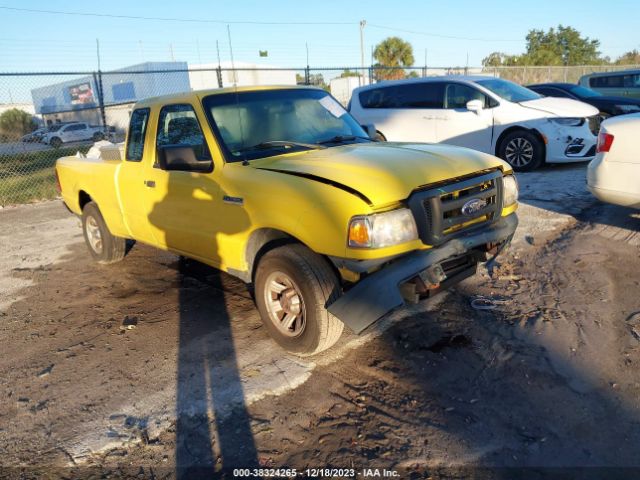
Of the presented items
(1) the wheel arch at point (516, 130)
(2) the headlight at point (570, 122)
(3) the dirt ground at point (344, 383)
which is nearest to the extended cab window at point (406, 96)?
(1) the wheel arch at point (516, 130)

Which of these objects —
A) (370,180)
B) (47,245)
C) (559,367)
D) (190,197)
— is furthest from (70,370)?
(47,245)

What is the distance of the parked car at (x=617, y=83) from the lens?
16750 mm

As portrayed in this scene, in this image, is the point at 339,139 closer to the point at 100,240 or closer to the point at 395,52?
the point at 100,240

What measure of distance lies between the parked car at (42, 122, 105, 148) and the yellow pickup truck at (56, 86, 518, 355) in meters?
23.3

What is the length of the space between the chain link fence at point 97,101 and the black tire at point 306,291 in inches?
67.5

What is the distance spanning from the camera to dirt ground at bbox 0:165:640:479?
8.61ft

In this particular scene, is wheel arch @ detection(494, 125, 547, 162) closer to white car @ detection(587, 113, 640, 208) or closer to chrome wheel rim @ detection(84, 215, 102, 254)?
white car @ detection(587, 113, 640, 208)

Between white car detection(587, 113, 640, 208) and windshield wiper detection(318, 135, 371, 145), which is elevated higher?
windshield wiper detection(318, 135, 371, 145)

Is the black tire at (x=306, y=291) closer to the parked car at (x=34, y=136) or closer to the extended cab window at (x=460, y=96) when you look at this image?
the extended cab window at (x=460, y=96)

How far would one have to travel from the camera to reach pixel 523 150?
927cm

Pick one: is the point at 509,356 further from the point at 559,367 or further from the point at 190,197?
the point at 190,197

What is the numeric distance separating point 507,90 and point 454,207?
749 centimetres

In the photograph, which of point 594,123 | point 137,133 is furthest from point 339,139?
point 594,123

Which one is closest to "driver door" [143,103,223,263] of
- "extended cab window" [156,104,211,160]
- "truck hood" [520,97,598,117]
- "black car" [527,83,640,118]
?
"extended cab window" [156,104,211,160]
